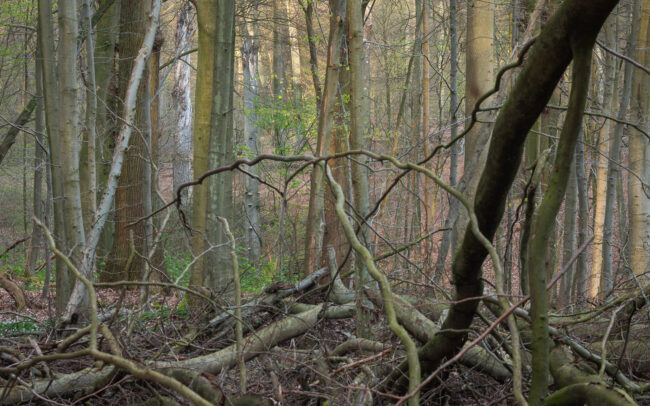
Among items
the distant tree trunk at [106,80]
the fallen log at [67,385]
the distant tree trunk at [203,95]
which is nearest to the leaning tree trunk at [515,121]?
the fallen log at [67,385]

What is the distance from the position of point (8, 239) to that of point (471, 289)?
64.1 ft

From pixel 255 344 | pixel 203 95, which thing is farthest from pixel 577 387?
pixel 203 95

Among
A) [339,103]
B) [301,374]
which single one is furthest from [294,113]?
[301,374]

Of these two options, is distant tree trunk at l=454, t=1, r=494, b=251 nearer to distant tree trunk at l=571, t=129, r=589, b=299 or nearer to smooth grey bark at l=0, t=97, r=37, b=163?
distant tree trunk at l=571, t=129, r=589, b=299

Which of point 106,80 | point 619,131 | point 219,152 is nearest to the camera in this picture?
point 219,152

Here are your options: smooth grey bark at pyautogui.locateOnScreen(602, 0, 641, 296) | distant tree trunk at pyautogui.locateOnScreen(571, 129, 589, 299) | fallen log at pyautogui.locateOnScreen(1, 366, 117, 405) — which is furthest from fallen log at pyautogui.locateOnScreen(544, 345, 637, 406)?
distant tree trunk at pyautogui.locateOnScreen(571, 129, 589, 299)

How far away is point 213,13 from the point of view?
6.53m

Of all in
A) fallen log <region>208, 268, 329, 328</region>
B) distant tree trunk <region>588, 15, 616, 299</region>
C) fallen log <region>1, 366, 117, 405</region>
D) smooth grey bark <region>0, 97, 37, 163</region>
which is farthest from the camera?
smooth grey bark <region>0, 97, 37, 163</region>

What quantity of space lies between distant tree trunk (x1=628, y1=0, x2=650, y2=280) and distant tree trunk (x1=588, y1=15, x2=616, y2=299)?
395mm

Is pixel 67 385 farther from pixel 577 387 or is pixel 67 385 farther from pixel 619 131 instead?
pixel 619 131

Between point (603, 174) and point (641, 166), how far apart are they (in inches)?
109

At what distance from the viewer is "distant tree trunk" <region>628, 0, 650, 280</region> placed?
23.6 ft

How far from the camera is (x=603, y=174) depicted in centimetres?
993

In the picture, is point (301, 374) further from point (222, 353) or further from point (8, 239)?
point (8, 239)
